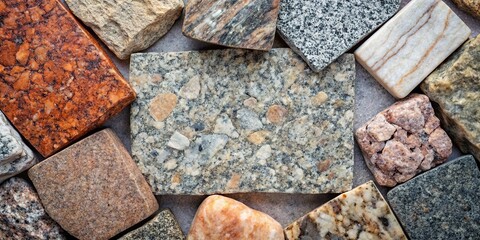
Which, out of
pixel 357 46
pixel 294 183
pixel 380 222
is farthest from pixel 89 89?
pixel 380 222

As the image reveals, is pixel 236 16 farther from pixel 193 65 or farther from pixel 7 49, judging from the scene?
pixel 7 49

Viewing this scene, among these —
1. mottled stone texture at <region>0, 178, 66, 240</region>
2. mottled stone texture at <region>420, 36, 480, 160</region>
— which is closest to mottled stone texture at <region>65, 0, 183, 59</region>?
mottled stone texture at <region>0, 178, 66, 240</region>

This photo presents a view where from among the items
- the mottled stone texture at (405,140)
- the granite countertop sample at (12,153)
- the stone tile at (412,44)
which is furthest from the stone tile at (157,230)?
the stone tile at (412,44)

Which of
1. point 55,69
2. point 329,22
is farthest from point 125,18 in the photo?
point 329,22

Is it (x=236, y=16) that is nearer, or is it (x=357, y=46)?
(x=236, y=16)

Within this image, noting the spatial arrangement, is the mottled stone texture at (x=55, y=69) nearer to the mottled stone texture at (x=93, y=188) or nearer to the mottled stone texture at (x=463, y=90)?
the mottled stone texture at (x=93, y=188)

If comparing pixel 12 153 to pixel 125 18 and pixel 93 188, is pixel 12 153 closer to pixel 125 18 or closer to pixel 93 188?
pixel 93 188
